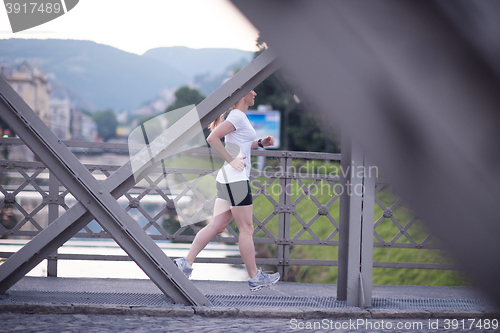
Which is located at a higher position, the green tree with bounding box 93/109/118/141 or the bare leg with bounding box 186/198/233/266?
the bare leg with bounding box 186/198/233/266

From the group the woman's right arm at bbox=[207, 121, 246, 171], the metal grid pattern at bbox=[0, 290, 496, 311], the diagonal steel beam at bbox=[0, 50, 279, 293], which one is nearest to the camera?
the diagonal steel beam at bbox=[0, 50, 279, 293]

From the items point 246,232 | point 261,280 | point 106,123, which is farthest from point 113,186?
Answer: point 106,123

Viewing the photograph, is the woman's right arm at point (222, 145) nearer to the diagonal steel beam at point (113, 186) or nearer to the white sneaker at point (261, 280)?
the diagonal steel beam at point (113, 186)

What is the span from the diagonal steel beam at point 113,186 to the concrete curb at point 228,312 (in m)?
0.33

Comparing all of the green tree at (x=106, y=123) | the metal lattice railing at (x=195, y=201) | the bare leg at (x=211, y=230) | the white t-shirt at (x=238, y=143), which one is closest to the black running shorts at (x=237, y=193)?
the white t-shirt at (x=238, y=143)

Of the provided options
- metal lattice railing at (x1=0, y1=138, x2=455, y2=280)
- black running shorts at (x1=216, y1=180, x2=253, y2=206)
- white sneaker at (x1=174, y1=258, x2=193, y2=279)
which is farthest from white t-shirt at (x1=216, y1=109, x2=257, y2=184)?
metal lattice railing at (x1=0, y1=138, x2=455, y2=280)

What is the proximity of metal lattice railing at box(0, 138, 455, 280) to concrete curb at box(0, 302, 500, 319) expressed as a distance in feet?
5.43

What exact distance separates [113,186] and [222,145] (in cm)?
95

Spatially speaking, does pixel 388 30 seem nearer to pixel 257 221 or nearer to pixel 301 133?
pixel 257 221

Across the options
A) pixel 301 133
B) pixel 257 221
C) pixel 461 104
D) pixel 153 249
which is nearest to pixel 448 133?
pixel 461 104

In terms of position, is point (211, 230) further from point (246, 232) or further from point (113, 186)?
point (113, 186)

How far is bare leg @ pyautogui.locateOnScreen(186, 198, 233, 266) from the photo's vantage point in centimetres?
436

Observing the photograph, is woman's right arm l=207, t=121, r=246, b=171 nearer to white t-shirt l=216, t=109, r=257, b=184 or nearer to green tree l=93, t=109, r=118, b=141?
white t-shirt l=216, t=109, r=257, b=184

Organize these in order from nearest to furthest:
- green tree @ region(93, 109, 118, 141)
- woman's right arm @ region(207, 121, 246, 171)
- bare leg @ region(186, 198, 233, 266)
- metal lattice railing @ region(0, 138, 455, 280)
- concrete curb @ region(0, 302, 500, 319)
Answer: concrete curb @ region(0, 302, 500, 319) → woman's right arm @ region(207, 121, 246, 171) → bare leg @ region(186, 198, 233, 266) → metal lattice railing @ region(0, 138, 455, 280) → green tree @ region(93, 109, 118, 141)
